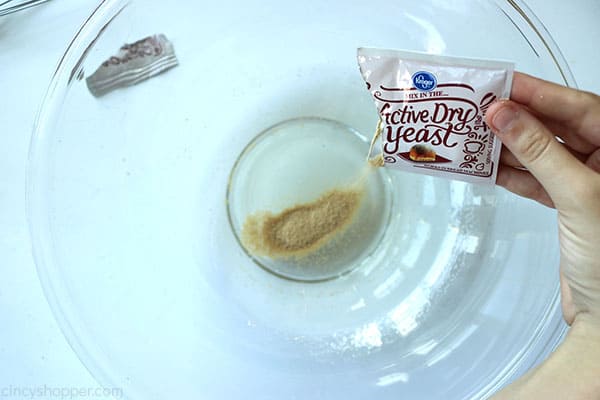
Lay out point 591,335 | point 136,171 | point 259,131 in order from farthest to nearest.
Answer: point 259,131 < point 136,171 < point 591,335

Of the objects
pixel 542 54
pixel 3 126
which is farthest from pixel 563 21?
pixel 3 126

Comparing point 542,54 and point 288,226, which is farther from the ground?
point 542,54

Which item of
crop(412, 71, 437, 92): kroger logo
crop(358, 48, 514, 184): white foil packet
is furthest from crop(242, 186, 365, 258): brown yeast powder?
crop(412, 71, 437, 92): kroger logo

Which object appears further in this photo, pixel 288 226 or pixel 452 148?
pixel 288 226

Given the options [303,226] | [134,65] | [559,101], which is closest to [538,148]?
[559,101]

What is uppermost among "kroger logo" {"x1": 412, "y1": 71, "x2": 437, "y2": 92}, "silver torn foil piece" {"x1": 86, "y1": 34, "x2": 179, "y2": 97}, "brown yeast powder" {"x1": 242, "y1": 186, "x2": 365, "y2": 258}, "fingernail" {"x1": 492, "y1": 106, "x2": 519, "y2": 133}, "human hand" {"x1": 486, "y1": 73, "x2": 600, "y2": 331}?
"silver torn foil piece" {"x1": 86, "y1": 34, "x2": 179, "y2": 97}

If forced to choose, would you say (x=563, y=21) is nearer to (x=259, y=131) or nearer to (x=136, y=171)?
(x=259, y=131)

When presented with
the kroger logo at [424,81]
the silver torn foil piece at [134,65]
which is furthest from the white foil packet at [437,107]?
the silver torn foil piece at [134,65]

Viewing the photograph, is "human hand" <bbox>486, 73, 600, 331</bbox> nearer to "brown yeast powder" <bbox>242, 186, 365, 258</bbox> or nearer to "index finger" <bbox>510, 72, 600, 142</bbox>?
"index finger" <bbox>510, 72, 600, 142</bbox>
